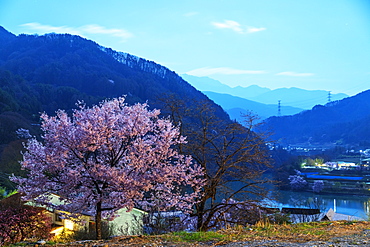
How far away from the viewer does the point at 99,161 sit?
8750 mm

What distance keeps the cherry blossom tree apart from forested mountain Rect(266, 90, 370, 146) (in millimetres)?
133274

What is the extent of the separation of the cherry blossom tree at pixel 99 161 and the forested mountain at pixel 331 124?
13327cm

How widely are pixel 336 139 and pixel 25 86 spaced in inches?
4208

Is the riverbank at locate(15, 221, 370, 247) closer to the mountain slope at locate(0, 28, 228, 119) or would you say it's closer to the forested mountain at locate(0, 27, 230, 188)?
the forested mountain at locate(0, 27, 230, 188)

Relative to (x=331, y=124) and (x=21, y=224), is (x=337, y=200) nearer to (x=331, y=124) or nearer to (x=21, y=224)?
(x=21, y=224)

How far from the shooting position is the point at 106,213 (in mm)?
9422

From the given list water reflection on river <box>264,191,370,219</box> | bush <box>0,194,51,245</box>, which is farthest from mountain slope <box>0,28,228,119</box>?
bush <box>0,194,51,245</box>

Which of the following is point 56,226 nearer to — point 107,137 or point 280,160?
point 107,137

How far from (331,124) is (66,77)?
10432 cm

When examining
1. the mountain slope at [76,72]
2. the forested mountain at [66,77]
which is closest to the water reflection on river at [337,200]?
the forested mountain at [66,77]

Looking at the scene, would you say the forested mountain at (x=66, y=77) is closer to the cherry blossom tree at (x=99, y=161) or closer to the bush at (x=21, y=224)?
the bush at (x=21, y=224)

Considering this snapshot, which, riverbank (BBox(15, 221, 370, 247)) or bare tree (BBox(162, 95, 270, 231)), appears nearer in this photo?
riverbank (BBox(15, 221, 370, 247))

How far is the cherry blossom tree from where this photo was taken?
27.2 feet

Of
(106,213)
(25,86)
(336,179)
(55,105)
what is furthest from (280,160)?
(106,213)
